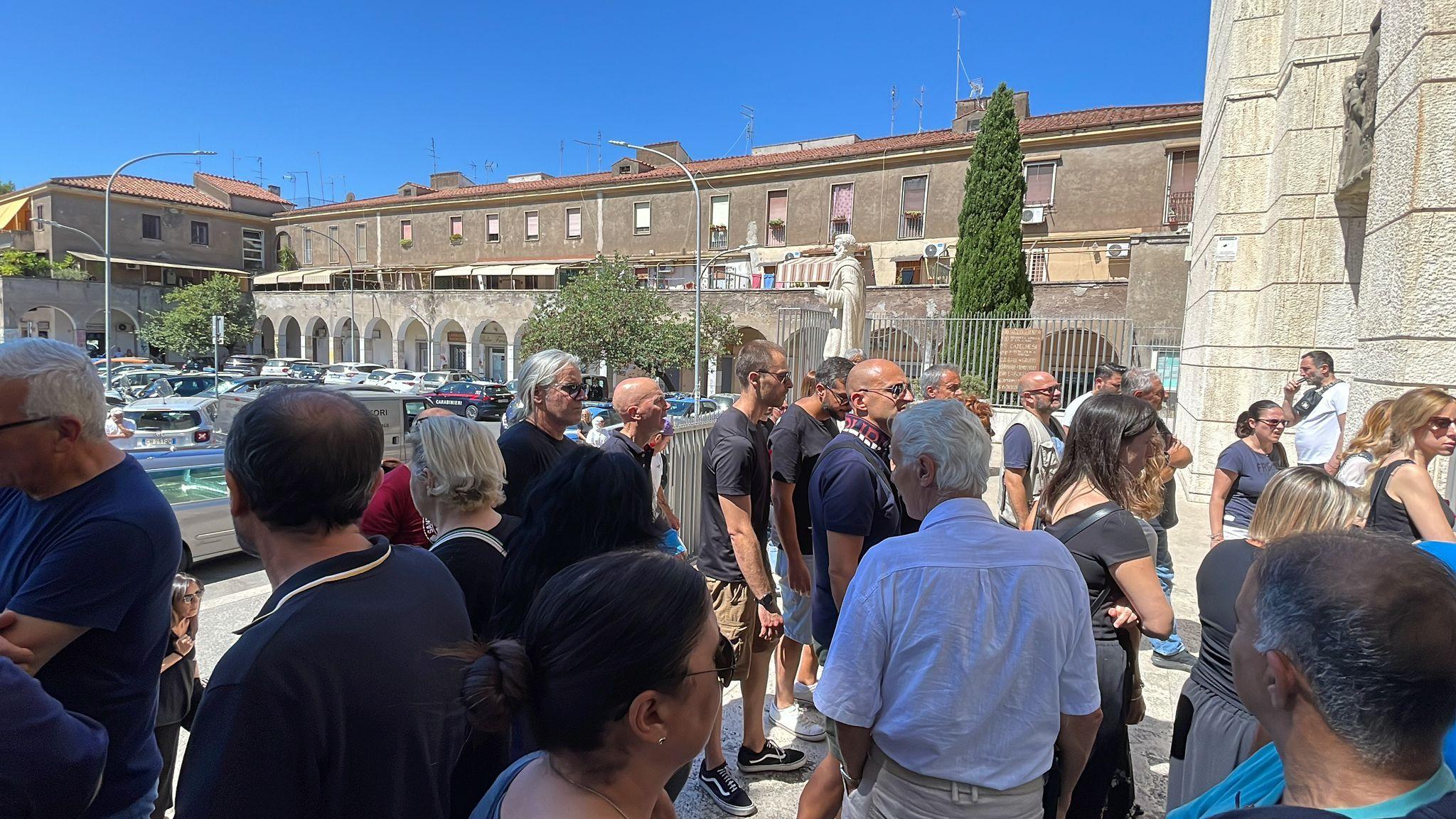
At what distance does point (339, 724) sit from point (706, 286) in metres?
34.6

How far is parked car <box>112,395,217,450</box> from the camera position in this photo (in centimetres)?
1276

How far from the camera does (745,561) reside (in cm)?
352

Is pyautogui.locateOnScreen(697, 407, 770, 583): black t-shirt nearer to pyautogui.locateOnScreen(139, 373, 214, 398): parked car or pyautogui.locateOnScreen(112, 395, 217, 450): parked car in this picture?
pyautogui.locateOnScreen(112, 395, 217, 450): parked car

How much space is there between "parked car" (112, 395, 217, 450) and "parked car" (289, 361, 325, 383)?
1678 cm

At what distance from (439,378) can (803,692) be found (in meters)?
30.4

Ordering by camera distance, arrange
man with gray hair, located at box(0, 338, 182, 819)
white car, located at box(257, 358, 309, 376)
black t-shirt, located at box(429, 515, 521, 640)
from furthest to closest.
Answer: white car, located at box(257, 358, 309, 376), black t-shirt, located at box(429, 515, 521, 640), man with gray hair, located at box(0, 338, 182, 819)

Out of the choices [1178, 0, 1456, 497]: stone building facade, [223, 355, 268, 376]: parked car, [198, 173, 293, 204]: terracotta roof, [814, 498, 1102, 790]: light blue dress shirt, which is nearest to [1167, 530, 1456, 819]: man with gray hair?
[814, 498, 1102, 790]: light blue dress shirt

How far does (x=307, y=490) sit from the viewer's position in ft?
5.17

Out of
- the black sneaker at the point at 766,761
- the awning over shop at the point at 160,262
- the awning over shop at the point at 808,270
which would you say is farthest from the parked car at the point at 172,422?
the awning over shop at the point at 160,262

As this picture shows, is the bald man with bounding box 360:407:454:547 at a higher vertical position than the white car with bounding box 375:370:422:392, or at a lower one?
higher

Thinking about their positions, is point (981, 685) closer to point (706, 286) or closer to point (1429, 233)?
point (1429, 233)

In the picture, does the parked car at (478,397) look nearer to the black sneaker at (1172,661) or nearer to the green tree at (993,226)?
the green tree at (993,226)

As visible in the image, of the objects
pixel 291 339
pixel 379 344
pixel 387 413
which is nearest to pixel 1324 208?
pixel 387 413

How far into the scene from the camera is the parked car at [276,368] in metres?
33.1
